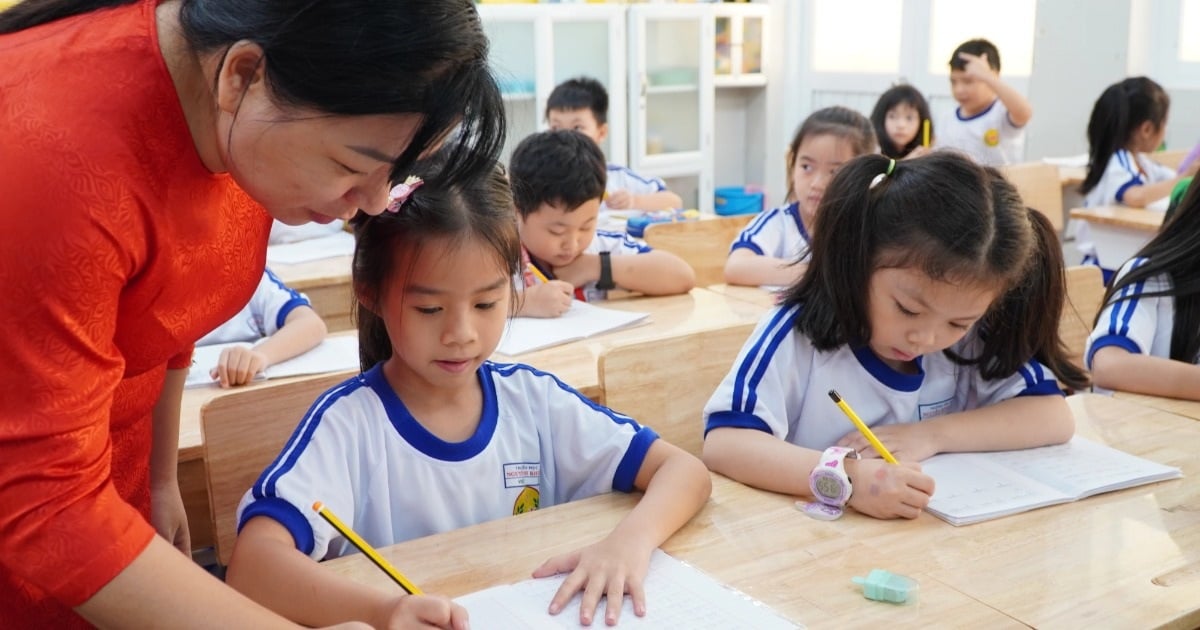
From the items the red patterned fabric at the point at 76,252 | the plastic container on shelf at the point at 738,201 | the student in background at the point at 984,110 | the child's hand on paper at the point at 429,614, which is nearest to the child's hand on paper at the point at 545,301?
the child's hand on paper at the point at 429,614

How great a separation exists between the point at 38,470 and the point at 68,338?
3.6 inches

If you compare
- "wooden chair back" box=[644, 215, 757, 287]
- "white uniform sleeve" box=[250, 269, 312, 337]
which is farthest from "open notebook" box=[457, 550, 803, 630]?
"wooden chair back" box=[644, 215, 757, 287]

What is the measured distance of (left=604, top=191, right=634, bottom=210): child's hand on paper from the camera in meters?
4.09

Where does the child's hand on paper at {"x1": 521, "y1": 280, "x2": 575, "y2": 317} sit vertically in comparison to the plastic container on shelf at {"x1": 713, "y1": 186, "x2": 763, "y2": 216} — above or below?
above

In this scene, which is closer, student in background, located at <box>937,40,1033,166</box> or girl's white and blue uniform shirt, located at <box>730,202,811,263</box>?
girl's white and blue uniform shirt, located at <box>730,202,811,263</box>

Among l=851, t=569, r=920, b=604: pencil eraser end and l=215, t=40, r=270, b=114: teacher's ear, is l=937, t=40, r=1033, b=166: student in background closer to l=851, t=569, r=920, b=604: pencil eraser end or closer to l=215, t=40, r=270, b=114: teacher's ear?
l=851, t=569, r=920, b=604: pencil eraser end

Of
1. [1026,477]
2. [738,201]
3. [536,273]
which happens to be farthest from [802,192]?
[738,201]

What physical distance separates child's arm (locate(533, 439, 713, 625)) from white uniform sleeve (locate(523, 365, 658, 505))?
0.9 inches

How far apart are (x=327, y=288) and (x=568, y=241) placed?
2.19ft

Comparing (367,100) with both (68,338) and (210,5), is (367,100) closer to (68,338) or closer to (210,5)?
(210,5)

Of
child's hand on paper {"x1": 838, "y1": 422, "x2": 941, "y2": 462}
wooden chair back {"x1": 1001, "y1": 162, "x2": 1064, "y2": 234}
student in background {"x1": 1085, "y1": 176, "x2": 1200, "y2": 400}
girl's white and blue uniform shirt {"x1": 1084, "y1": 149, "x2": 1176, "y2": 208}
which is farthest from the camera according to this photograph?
girl's white and blue uniform shirt {"x1": 1084, "y1": 149, "x2": 1176, "y2": 208}

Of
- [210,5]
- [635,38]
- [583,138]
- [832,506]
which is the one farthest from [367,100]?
[635,38]

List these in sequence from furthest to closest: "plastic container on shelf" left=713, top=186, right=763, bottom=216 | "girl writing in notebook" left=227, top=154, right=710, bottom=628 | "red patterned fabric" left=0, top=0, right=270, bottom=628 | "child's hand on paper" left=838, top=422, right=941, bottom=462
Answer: "plastic container on shelf" left=713, top=186, right=763, bottom=216, "child's hand on paper" left=838, top=422, right=941, bottom=462, "girl writing in notebook" left=227, top=154, right=710, bottom=628, "red patterned fabric" left=0, top=0, right=270, bottom=628

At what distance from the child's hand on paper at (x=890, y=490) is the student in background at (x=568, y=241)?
1.25m
